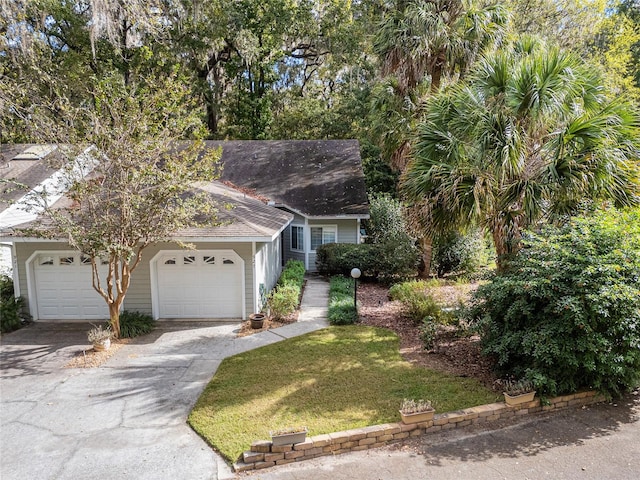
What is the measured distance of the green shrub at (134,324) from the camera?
32.9ft

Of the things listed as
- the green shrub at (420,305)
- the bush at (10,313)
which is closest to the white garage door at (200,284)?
the bush at (10,313)

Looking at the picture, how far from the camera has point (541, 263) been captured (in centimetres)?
665

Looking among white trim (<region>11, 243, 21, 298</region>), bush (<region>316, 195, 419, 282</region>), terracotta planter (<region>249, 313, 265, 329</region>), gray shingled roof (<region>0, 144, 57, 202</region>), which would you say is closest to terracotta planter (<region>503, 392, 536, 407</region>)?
terracotta planter (<region>249, 313, 265, 329</region>)

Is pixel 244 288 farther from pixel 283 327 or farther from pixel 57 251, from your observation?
pixel 57 251

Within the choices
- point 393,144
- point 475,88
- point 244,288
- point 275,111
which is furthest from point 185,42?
point 475,88

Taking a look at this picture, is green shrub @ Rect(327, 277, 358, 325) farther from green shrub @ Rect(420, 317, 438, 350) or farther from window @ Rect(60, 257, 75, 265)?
window @ Rect(60, 257, 75, 265)

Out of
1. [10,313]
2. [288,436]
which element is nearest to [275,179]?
[10,313]

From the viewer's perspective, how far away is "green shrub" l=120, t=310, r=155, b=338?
10.0 meters

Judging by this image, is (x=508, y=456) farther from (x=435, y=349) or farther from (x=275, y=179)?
(x=275, y=179)

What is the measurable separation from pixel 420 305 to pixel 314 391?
4271mm

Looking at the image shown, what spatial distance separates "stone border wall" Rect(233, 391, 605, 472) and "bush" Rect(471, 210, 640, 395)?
0.26 metres

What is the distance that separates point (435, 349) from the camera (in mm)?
8719

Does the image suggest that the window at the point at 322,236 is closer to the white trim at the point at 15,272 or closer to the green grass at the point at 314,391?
the green grass at the point at 314,391

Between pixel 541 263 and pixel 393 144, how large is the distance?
857 cm
